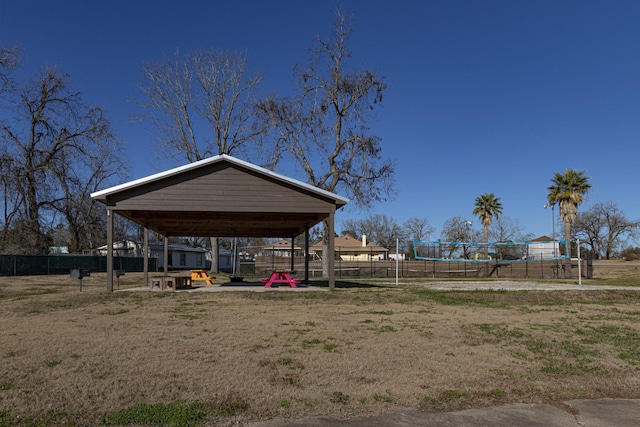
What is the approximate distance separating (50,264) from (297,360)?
32.6 metres

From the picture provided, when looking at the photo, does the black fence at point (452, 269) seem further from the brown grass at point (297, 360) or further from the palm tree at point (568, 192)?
the brown grass at point (297, 360)

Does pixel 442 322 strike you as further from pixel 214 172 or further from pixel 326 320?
pixel 214 172

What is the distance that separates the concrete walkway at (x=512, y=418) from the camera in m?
4.35

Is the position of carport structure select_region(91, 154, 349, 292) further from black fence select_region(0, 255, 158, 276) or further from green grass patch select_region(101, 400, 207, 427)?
black fence select_region(0, 255, 158, 276)

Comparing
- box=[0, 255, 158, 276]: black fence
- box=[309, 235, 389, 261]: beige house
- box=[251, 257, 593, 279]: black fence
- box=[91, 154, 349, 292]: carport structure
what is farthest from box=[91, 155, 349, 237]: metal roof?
box=[309, 235, 389, 261]: beige house

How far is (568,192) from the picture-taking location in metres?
42.8

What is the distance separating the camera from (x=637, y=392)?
5.47 metres

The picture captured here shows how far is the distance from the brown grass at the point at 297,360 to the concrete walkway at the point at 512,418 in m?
0.20

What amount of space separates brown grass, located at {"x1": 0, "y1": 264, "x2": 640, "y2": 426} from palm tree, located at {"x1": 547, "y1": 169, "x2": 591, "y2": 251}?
34905mm

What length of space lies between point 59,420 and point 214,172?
11797 mm

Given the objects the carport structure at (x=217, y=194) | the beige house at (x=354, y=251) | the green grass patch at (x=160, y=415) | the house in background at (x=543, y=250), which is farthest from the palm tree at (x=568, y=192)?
the green grass patch at (x=160, y=415)

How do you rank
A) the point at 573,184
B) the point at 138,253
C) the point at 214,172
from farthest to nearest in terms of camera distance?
the point at 138,253
the point at 573,184
the point at 214,172

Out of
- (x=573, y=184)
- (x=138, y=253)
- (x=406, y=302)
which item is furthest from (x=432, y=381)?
(x=138, y=253)

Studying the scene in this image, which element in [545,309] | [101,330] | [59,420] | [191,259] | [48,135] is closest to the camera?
[59,420]
